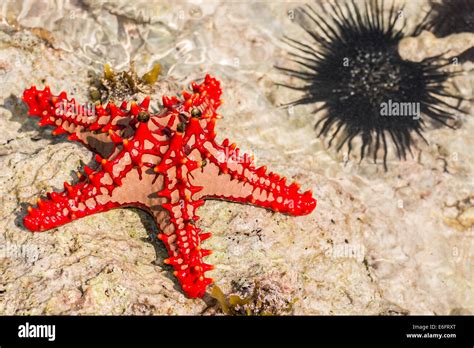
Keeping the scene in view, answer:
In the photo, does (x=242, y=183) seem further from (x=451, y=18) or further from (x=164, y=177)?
(x=451, y=18)

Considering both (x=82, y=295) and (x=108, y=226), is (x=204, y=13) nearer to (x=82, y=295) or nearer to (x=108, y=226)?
(x=108, y=226)

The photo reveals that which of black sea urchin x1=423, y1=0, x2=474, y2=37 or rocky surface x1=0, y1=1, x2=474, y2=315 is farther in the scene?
black sea urchin x1=423, y1=0, x2=474, y2=37

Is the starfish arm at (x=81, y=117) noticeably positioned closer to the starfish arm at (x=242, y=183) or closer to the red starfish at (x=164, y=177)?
the red starfish at (x=164, y=177)

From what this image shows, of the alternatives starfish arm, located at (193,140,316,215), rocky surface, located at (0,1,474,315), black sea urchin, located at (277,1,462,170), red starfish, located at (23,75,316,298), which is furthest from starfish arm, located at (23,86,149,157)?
black sea urchin, located at (277,1,462,170)

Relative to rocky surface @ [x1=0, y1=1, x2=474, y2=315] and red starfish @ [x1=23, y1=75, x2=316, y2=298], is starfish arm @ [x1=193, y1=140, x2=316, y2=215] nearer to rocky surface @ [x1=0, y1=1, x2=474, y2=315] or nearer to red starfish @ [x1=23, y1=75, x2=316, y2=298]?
red starfish @ [x1=23, y1=75, x2=316, y2=298]

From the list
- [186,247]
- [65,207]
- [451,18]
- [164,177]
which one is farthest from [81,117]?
[451,18]
